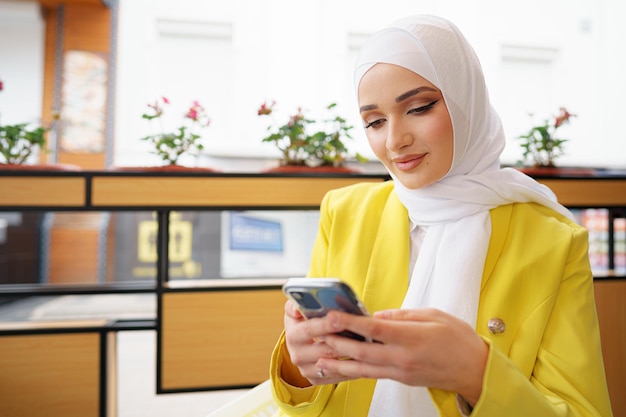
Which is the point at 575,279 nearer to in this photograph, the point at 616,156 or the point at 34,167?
the point at 34,167

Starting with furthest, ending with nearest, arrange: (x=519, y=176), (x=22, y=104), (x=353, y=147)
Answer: (x=22, y=104), (x=353, y=147), (x=519, y=176)

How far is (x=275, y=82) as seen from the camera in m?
5.63

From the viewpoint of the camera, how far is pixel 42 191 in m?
2.07

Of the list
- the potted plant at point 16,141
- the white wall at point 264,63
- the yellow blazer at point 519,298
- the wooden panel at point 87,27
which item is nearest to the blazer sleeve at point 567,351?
the yellow blazer at point 519,298

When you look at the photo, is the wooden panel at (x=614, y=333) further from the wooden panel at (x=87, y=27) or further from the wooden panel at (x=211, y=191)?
the wooden panel at (x=87, y=27)

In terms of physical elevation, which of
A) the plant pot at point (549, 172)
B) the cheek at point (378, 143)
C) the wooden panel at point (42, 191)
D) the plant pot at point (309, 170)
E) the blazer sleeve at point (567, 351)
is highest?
the plant pot at point (549, 172)

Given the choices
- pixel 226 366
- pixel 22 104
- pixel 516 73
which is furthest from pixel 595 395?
pixel 22 104

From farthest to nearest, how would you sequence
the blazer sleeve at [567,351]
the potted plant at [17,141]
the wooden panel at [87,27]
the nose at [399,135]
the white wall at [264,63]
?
the wooden panel at [87,27] < the white wall at [264,63] < the potted plant at [17,141] < the nose at [399,135] < the blazer sleeve at [567,351]

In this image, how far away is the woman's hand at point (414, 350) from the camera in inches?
24.1

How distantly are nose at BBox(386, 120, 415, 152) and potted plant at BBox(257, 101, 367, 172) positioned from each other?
1.40 meters

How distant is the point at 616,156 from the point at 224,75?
497 centimetres

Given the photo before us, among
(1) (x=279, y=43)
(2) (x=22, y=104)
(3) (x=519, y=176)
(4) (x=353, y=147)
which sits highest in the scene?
(1) (x=279, y=43)

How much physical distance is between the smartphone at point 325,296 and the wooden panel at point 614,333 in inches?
83.8

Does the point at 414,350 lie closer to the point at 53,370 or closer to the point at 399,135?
the point at 399,135
